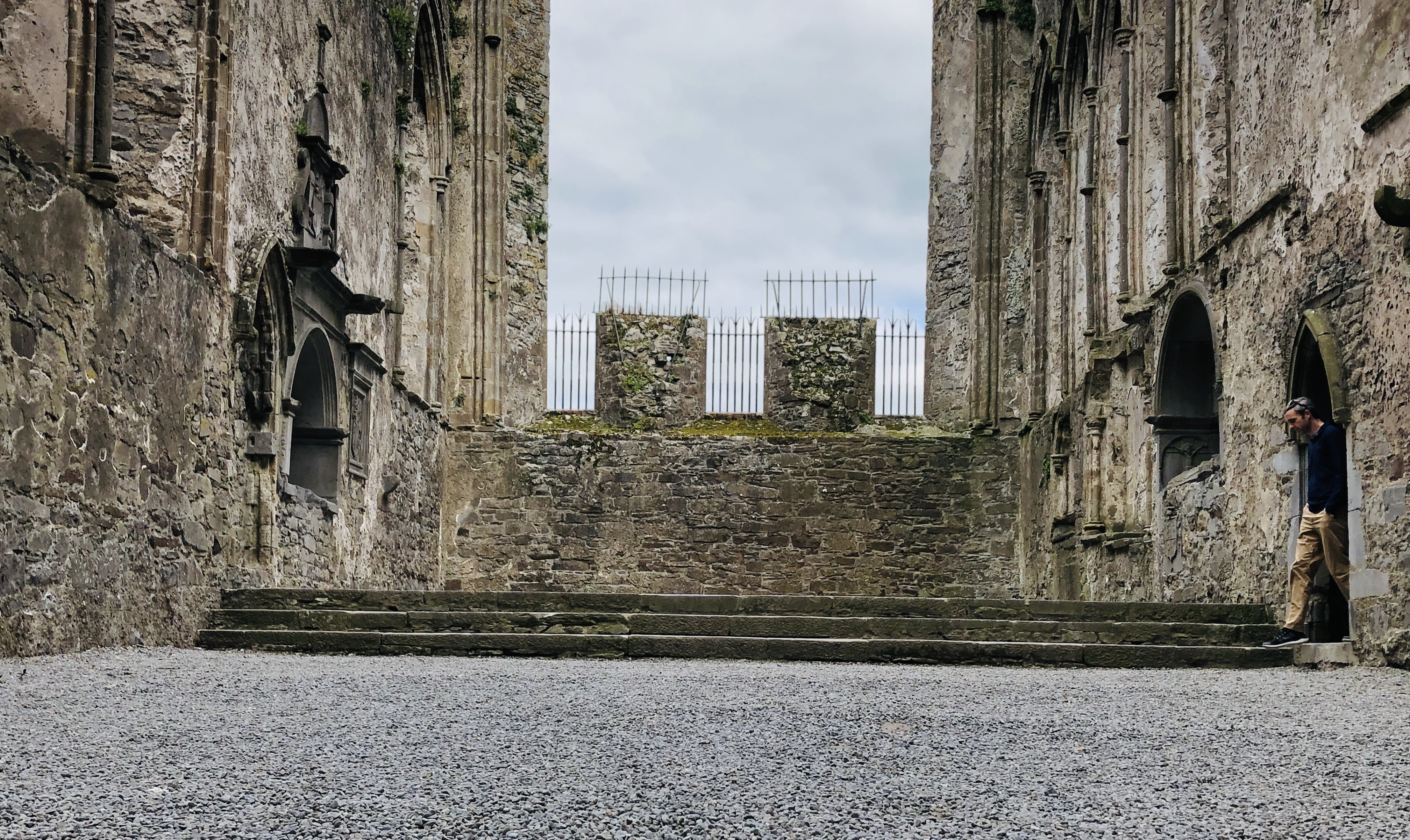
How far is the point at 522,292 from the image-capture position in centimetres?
1814

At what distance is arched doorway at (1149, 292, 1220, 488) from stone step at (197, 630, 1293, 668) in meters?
3.38

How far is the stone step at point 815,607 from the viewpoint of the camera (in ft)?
29.5

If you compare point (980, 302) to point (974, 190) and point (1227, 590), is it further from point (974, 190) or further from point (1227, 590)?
point (1227, 590)

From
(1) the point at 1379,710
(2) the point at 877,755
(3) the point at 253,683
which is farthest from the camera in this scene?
(3) the point at 253,683

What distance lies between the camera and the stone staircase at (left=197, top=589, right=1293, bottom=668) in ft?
26.6

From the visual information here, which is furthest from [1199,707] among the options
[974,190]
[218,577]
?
[974,190]

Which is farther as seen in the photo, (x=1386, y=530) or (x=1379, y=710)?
(x=1386, y=530)

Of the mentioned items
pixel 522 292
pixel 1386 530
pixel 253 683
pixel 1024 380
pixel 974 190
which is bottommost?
pixel 253 683

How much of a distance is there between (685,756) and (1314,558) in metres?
5.01

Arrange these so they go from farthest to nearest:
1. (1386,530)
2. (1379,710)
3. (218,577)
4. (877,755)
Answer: (218,577) → (1386,530) → (1379,710) → (877,755)

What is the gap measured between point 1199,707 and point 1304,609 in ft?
9.27

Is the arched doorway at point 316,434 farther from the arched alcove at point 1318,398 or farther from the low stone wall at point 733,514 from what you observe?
the arched alcove at point 1318,398

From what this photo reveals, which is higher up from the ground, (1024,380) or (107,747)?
(1024,380)

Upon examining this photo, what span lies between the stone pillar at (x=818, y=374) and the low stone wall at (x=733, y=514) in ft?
2.14
